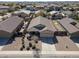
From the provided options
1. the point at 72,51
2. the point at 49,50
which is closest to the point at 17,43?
the point at 49,50

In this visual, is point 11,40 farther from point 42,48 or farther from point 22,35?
point 42,48

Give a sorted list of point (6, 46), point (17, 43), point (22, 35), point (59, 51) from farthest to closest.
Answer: point (22, 35), point (17, 43), point (6, 46), point (59, 51)

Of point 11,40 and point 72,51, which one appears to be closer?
point 72,51

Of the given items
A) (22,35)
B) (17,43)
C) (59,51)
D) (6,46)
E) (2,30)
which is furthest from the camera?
(22,35)

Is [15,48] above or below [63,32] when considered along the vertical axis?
above

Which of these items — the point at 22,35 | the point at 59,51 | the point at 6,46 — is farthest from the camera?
the point at 22,35

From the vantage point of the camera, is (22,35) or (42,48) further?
(22,35)

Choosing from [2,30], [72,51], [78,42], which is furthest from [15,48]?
[78,42]

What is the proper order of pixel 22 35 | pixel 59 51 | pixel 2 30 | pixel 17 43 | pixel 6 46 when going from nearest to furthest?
pixel 59 51 → pixel 6 46 → pixel 17 43 → pixel 2 30 → pixel 22 35

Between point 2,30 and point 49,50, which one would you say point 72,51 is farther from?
point 2,30
